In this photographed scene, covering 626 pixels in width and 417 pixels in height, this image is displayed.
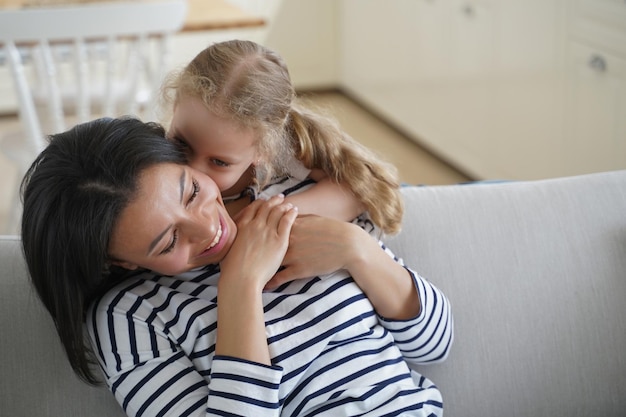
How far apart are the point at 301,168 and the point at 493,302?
0.38m

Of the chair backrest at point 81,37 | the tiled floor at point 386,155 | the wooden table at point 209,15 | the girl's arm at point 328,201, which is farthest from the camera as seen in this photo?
the tiled floor at point 386,155

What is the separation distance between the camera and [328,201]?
4.14ft

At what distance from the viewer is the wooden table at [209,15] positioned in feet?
8.48

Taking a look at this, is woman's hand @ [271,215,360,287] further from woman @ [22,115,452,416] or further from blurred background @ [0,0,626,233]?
blurred background @ [0,0,626,233]

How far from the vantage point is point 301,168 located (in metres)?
1.31

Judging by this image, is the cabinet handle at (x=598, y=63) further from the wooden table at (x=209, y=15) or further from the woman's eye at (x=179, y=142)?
the woman's eye at (x=179, y=142)

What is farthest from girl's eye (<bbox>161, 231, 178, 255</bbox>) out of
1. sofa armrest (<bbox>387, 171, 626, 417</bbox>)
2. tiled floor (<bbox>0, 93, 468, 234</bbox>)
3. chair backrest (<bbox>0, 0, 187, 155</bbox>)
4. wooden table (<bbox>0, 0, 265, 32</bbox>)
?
tiled floor (<bbox>0, 93, 468, 234</bbox>)

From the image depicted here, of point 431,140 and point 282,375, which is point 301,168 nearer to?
point 282,375

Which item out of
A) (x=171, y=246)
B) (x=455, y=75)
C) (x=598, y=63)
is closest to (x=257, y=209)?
(x=171, y=246)

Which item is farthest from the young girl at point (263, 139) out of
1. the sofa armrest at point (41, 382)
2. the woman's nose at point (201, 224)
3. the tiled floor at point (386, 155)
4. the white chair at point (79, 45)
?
the tiled floor at point (386, 155)

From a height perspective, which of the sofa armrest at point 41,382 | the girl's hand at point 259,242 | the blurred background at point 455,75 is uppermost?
the girl's hand at point 259,242

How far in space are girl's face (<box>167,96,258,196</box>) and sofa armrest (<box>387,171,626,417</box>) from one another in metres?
0.34

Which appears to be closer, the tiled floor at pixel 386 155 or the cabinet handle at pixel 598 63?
the cabinet handle at pixel 598 63

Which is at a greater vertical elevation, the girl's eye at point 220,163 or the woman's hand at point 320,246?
the girl's eye at point 220,163
